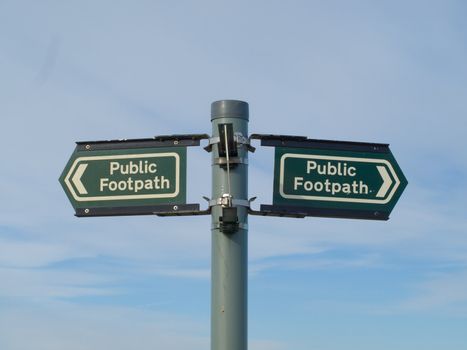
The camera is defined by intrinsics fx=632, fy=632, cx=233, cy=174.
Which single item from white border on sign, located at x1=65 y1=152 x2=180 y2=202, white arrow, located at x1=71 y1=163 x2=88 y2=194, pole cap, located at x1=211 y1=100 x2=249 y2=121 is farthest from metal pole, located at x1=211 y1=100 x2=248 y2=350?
white arrow, located at x1=71 y1=163 x2=88 y2=194

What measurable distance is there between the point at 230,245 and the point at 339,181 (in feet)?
3.33

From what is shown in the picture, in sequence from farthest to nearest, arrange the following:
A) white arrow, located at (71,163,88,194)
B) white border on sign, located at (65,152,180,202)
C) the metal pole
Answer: white arrow, located at (71,163,88,194), white border on sign, located at (65,152,180,202), the metal pole

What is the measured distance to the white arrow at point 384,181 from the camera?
15.1 ft

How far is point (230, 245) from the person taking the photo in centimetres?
409

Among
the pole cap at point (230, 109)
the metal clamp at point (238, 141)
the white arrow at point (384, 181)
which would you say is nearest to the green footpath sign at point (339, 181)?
the white arrow at point (384, 181)

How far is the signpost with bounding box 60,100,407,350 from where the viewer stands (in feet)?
13.5

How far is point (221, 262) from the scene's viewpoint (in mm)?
4094

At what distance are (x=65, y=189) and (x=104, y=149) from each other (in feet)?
1.33

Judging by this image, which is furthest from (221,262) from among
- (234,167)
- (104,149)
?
(104,149)

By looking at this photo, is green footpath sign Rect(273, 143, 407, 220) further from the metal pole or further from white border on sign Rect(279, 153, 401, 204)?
the metal pole

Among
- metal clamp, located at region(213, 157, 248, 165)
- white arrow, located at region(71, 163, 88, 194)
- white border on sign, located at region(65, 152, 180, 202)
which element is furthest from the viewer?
white arrow, located at region(71, 163, 88, 194)

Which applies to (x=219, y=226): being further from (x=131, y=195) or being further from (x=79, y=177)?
(x=79, y=177)

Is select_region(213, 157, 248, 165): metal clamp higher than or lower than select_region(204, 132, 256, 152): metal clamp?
lower

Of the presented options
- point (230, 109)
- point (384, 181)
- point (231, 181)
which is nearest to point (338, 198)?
point (384, 181)
